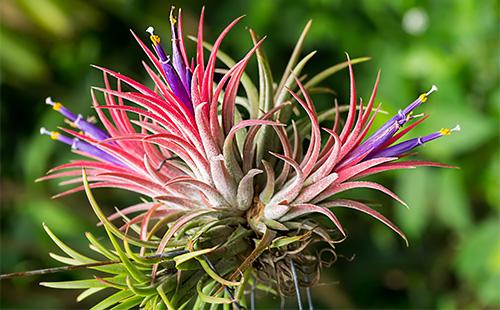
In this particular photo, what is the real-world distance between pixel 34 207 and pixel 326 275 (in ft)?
3.46

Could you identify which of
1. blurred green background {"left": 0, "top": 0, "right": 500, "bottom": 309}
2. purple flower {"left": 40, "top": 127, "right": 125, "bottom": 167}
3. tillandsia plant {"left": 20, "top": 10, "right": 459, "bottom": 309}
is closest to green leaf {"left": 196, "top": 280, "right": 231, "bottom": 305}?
tillandsia plant {"left": 20, "top": 10, "right": 459, "bottom": 309}

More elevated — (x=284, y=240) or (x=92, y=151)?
(x=92, y=151)

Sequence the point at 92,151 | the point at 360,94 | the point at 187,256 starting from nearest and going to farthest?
the point at 187,256, the point at 92,151, the point at 360,94

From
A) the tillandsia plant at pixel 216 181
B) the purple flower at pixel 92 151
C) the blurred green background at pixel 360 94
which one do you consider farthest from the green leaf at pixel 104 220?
the blurred green background at pixel 360 94

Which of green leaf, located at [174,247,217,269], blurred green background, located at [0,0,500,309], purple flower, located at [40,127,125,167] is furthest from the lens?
blurred green background, located at [0,0,500,309]

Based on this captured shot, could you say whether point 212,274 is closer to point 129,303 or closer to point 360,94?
point 129,303

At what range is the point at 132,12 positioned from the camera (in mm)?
2006

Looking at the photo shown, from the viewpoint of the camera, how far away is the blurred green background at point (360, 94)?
1.87 metres

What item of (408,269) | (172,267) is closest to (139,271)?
(172,267)

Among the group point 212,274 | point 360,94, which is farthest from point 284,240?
point 360,94

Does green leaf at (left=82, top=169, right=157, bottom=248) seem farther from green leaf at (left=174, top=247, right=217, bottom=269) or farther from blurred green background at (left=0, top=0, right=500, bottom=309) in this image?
blurred green background at (left=0, top=0, right=500, bottom=309)

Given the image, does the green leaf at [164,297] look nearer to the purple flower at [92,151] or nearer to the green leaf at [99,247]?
the green leaf at [99,247]

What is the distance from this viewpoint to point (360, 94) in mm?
2045

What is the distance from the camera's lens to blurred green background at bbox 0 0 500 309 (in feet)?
6.13
